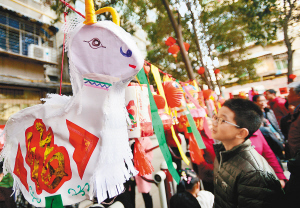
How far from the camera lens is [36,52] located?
652cm

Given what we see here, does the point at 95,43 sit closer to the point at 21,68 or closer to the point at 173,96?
the point at 173,96

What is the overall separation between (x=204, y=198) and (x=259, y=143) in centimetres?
91

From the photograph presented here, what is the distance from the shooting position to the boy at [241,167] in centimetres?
94

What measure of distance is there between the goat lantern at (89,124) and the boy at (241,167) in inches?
29.3

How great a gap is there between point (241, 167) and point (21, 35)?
8.39m

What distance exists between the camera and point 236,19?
20.7 ft

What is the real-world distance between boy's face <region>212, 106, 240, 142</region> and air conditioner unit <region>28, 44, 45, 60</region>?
764 cm

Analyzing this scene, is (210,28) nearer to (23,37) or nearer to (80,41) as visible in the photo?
(80,41)

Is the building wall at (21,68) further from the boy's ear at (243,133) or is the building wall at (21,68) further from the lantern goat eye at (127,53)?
the boy's ear at (243,133)

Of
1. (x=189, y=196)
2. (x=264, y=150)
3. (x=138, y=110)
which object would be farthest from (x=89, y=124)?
(x=264, y=150)

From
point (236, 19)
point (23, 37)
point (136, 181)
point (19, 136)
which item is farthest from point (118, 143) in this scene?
point (23, 37)

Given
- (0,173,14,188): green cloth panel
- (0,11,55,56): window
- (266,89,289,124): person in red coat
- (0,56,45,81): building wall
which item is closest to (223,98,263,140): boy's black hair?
(0,173,14,188): green cloth panel

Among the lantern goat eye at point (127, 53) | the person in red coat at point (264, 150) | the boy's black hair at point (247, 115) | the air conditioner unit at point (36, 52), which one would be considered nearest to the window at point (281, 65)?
the person in red coat at point (264, 150)

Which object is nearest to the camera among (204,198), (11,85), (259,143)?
(259,143)
